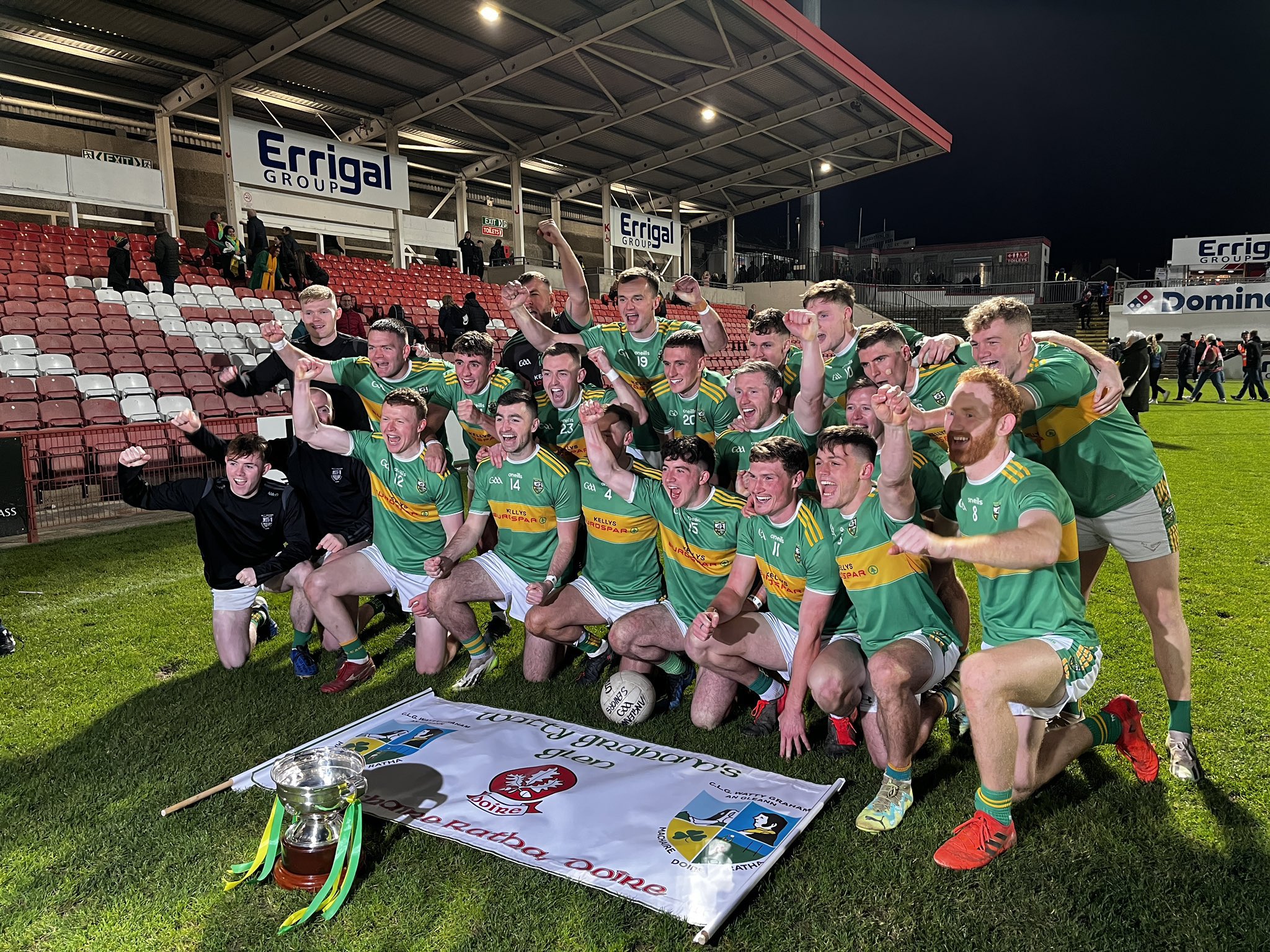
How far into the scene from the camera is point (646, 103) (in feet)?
68.5

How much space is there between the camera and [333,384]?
229 inches

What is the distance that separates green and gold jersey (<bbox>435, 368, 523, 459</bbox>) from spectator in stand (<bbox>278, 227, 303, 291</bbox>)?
11980 millimetres

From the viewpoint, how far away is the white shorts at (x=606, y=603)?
454 centimetres

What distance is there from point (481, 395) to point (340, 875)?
341cm

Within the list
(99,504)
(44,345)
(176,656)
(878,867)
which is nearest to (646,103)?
(44,345)

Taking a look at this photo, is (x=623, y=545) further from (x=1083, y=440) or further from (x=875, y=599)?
(x=1083, y=440)

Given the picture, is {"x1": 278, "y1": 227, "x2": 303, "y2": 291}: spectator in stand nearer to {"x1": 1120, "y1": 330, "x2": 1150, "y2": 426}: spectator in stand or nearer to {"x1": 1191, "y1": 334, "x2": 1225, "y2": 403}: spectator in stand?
{"x1": 1120, "y1": 330, "x2": 1150, "y2": 426}: spectator in stand

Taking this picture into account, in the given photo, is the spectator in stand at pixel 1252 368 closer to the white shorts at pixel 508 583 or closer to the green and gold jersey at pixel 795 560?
the green and gold jersey at pixel 795 560

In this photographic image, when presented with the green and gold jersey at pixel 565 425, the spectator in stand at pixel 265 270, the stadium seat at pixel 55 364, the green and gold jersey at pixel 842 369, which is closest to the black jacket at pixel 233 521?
the green and gold jersey at pixel 565 425

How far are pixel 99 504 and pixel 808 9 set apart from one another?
29.3 m

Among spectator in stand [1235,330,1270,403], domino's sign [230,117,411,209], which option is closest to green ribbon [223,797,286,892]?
domino's sign [230,117,411,209]

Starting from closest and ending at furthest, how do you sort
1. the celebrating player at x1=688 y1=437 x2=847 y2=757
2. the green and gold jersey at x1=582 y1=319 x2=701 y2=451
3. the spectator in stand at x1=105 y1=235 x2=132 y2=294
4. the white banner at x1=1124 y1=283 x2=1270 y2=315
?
the celebrating player at x1=688 y1=437 x2=847 y2=757
the green and gold jersey at x1=582 y1=319 x2=701 y2=451
the spectator in stand at x1=105 y1=235 x2=132 y2=294
the white banner at x1=1124 y1=283 x2=1270 y2=315

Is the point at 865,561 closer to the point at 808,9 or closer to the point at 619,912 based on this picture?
the point at 619,912

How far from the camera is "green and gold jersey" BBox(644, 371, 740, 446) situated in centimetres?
491
